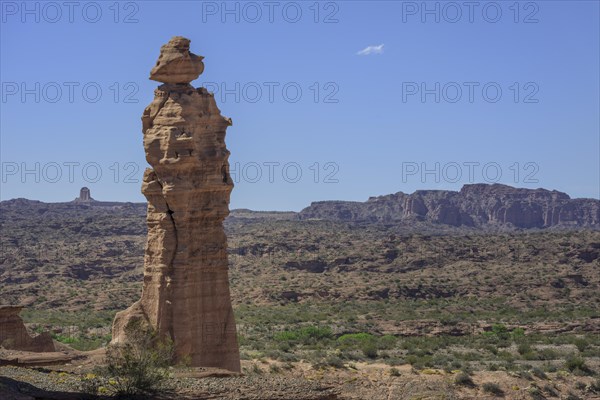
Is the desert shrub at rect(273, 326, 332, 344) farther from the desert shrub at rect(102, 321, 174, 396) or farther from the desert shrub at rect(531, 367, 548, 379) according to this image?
the desert shrub at rect(102, 321, 174, 396)

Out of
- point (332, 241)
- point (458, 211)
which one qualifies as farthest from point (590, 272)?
point (458, 211)

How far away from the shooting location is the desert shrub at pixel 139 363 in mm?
21094

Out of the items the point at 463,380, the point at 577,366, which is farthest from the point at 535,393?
the point at 577,366

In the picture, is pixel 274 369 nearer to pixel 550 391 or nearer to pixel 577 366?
pixel 550 391

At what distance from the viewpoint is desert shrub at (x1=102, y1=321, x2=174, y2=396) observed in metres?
21.1

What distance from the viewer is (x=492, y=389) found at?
3086cm

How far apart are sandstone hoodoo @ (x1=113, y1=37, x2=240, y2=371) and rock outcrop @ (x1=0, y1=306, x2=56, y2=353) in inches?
121

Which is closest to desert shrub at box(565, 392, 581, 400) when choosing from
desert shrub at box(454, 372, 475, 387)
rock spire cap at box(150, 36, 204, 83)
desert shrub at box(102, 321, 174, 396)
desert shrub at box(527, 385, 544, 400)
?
desert shrub at box(527, 385, 544, 400)

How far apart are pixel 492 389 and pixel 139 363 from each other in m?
13.2

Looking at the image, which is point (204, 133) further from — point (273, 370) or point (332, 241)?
point (332, 241)

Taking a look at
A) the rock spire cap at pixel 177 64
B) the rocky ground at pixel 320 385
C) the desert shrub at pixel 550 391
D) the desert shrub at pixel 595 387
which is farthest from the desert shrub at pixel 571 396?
the rock spire cap at pixel 177 64

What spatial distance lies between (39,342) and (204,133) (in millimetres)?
7988

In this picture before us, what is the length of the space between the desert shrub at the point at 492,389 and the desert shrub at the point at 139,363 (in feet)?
34.2

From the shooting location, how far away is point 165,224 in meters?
27.0
